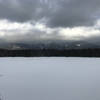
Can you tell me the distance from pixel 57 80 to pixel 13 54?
915cm

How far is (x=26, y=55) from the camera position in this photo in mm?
12391

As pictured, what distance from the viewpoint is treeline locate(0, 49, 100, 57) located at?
11.8 metres

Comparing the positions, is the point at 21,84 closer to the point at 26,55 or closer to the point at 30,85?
the point at 30,85

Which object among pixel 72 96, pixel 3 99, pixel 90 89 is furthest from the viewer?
pixel 90 89

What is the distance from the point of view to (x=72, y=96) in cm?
291

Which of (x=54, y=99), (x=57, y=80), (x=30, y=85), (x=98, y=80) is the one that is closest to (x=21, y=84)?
(x=30, y=85)

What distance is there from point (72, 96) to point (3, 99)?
1176 mm

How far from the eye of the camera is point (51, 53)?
40.1 ft

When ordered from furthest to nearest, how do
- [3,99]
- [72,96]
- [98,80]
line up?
1. [98,80]
2. [72,96]
3. [3,99]

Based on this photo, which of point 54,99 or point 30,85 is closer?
point 54,99

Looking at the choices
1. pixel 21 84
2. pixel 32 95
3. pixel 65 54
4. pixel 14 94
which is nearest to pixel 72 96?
pixel 32 95

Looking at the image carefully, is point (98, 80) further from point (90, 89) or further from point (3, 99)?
point (3, 99)

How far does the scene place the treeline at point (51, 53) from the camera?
11789mm

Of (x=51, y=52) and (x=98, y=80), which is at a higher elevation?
(x=51, y=52)
